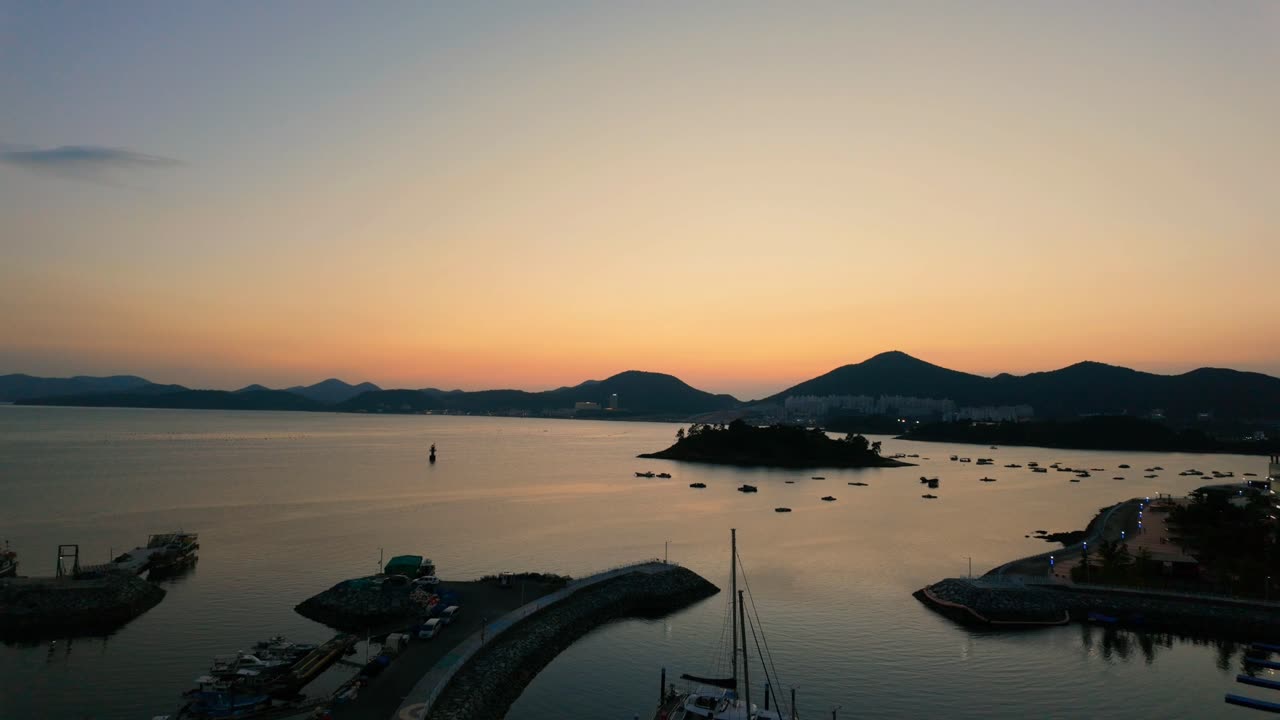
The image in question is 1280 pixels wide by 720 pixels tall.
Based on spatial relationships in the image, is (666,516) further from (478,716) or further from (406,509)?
(478,716)

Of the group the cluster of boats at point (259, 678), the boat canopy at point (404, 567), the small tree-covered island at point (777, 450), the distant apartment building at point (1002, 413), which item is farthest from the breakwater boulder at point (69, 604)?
the distant apartment building at point (1002, 413)

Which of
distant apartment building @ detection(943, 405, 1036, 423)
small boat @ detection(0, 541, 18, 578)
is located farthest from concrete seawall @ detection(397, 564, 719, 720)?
distant apartment building @ detection(943, 405, 1036, 423)

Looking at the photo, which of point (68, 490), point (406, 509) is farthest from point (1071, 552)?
point (68, 490)

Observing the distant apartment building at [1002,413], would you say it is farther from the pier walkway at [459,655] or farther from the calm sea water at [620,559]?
the pier walkway at [459,655]

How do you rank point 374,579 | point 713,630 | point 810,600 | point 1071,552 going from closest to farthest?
point 713,630, point 374,579, point 810,600, point 1071,552

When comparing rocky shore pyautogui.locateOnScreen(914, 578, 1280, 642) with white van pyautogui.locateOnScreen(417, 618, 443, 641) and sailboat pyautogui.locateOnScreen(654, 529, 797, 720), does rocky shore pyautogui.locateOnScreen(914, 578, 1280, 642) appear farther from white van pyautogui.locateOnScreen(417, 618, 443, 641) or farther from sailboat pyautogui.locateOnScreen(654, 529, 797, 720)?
white van pyautogui.locateOnScreen(417, 618, 443, 641)

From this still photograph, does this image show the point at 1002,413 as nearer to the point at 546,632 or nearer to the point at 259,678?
the point at 546,632
